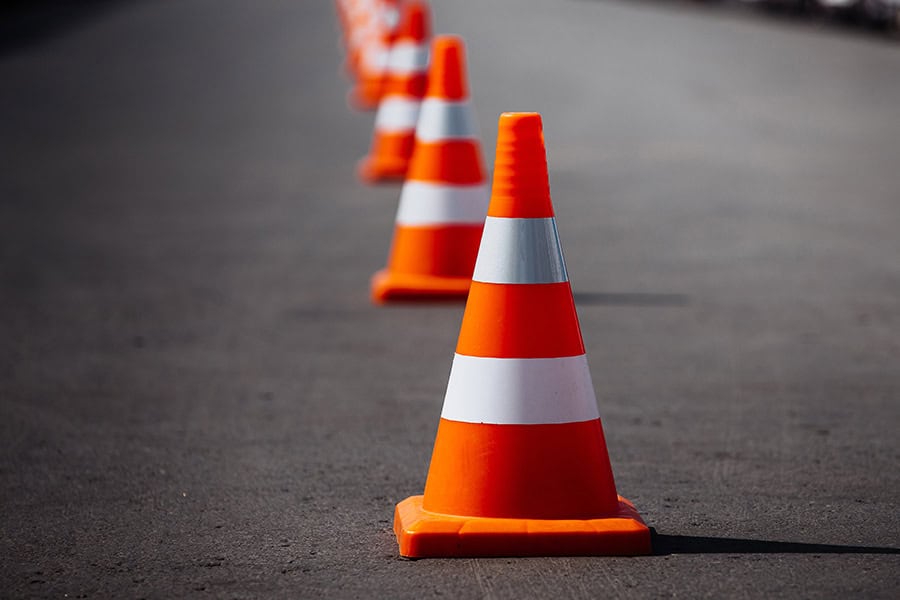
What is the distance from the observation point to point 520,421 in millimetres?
4125

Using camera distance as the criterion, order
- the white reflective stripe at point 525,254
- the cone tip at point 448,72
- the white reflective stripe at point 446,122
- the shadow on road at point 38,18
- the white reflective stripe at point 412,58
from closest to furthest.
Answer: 1. the white reflective stripe at point 525,254
2. the cone tip at point 448,72
3. the white reflective stripe at point 446,122
4. the white reflective stripe at point 412,58
5. the shadow on road at point 38,18

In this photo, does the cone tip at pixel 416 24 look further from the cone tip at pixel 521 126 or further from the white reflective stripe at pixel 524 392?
the white reflective stripe at pixel 524 392

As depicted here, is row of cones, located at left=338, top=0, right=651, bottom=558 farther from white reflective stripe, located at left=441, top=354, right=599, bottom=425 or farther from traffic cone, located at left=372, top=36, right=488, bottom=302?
traffic cone, located at left=372, top=36, right=488, bottom=302

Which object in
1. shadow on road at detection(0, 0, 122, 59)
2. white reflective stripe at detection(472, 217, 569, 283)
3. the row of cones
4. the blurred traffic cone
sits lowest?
shadow on road at detection(0, 0, 122, 59)

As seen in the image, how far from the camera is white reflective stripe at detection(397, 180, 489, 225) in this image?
7.82 m

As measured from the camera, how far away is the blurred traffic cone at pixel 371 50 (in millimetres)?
18578

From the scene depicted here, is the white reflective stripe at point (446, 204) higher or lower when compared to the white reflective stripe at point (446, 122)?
lower

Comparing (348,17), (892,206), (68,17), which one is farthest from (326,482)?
(68,17)

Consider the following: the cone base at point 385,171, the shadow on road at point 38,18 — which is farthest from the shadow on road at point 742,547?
the shadow on road at point 38,18

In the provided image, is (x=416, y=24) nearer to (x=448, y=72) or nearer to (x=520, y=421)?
(x=448, y=72)

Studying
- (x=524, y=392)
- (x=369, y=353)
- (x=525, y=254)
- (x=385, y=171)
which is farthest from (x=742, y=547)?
(x=385, y=171)

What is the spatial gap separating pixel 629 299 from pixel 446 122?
3.80ft

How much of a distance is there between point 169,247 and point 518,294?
5554 mm

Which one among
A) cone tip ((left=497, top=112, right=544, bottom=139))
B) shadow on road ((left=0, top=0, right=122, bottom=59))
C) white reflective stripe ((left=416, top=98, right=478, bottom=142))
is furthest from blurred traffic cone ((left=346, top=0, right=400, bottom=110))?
cone tip ((left=497, top=112, right=544, bottom=139))
